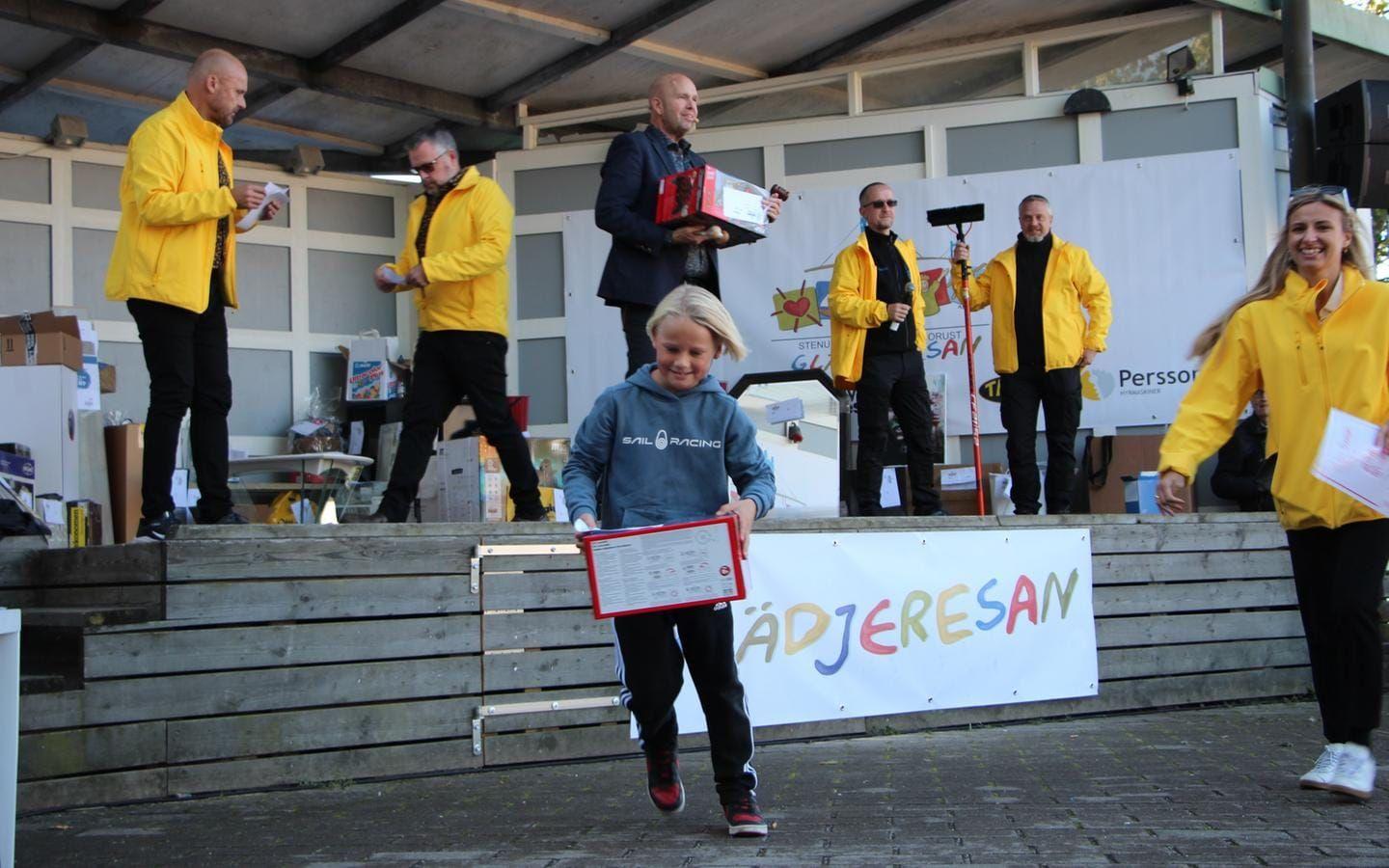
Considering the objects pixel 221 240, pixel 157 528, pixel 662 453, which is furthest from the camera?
pixel 221 240

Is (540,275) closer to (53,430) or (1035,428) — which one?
(53,430)

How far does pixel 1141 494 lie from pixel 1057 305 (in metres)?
1.78

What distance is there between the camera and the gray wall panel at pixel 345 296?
12055mm

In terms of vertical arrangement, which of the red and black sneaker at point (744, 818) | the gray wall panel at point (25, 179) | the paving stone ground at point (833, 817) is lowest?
the paving stone ground at point (833, 817)

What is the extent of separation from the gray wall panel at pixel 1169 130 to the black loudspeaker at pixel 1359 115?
8.90 feet

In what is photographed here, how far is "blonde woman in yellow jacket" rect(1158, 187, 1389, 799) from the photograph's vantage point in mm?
4461

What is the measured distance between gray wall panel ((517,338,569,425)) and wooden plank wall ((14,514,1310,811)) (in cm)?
543

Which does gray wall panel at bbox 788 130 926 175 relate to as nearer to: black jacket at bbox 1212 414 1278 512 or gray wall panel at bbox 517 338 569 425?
gray wall panel at bbox 517 338 569 425

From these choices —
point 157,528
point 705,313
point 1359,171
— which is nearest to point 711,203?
point 705,313

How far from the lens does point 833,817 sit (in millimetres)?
4406

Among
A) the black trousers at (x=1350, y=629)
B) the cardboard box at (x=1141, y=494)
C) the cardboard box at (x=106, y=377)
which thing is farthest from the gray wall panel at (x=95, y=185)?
the black trousers at (x=1350, y=629)

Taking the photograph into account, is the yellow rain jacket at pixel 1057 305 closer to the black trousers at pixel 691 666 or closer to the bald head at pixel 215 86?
the bald head at pixel 215 86

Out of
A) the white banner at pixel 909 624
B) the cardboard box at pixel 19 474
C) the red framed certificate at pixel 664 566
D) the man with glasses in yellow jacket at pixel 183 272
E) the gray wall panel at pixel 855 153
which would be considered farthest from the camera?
the gray wall panel at pixel 855 153

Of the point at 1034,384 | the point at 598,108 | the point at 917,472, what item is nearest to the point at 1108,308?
the point at 1034,384
